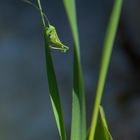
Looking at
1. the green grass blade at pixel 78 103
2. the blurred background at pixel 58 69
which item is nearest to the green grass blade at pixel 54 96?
the green grass blade at pixel 78 103

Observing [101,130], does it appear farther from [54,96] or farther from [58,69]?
[58,69]

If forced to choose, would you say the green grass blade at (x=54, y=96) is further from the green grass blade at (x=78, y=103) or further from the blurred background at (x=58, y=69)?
the blurred background at (x=58, y=69)

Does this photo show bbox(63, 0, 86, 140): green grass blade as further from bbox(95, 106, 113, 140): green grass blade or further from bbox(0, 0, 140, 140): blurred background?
bbox(0, 0, 140, 140): blurred background

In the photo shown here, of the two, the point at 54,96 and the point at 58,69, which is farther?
the point at 58,69

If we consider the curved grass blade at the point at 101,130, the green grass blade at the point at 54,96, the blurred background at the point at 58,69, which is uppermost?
the green grass blade at the point at 54,96

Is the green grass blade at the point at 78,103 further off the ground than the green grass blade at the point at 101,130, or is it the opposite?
the green grass blade at the point at 78,103

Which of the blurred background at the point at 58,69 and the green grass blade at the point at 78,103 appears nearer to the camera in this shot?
the green grass blade at the point at 78,103

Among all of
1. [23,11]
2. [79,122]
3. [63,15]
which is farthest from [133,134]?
[79,122]

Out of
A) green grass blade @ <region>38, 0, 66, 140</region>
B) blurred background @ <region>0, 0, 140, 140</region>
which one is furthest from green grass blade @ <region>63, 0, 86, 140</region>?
blurred background @ <region>0, 0, 140, 140</region>

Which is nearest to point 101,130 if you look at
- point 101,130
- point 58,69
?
point 101,130
